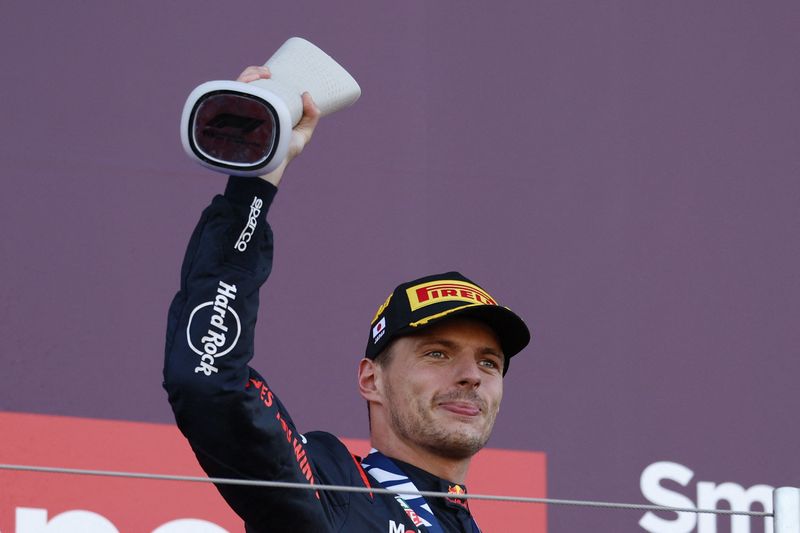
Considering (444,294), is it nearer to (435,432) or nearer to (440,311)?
(440,311)

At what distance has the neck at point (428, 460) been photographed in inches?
57.2

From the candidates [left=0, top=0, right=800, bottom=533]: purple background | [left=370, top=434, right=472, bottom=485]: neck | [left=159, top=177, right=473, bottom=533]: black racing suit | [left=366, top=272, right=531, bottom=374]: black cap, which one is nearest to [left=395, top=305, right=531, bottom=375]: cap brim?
[left=366, top=272, right=531, bottom=374]: black cap

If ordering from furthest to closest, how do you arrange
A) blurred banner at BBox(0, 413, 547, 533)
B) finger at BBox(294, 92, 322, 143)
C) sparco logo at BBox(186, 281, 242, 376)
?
blurred banner at BBox(0, 413, 547, 533), finger at BBox(294, 92, 322, 143), sparco logo at BBox(186, 281, 242, 376)

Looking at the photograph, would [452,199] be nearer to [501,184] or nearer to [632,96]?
[501,184]

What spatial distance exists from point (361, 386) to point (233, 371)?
462 mm

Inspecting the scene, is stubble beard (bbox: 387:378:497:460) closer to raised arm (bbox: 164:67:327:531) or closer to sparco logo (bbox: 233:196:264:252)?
raised arm (bbox: 164:67:327:531)

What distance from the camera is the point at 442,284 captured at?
150 cm

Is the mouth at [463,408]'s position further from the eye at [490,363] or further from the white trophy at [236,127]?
the white trophy at [236,127]

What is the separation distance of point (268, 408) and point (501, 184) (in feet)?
3.75

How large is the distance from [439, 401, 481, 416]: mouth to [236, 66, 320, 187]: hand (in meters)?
0.39

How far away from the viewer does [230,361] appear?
41.9 inches

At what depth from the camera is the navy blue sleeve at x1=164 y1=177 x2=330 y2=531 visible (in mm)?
1057

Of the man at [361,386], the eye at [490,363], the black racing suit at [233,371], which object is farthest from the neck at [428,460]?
the black racing suit at [233,371]

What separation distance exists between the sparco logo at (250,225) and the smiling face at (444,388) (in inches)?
15.8
